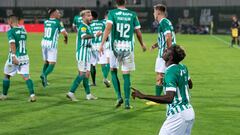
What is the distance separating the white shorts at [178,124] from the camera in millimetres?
5711

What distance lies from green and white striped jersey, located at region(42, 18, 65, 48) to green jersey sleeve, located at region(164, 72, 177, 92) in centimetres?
888

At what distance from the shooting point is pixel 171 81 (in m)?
5.61

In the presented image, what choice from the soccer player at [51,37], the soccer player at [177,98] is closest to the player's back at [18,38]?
the soccer player at [51,37]

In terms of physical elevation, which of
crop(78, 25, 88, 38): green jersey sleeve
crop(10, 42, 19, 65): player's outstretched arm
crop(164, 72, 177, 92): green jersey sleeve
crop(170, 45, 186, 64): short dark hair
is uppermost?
crop(170, 45, 186, 64): short dark hair

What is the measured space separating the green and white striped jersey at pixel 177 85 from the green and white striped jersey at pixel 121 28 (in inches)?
186

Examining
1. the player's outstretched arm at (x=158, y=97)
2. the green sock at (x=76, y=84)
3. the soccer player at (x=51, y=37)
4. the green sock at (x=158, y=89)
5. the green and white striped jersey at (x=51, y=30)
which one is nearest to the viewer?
the player's outstretched arm at (x=158, y=97)

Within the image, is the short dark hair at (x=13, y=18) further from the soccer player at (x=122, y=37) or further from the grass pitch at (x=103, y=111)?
the soccer player at (x=122, y=37)

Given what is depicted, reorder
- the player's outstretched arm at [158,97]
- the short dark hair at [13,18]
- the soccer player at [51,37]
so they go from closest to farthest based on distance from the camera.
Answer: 1. the player's outstretched arm at [158,97]
2. the short dark hair at [13,18]
3. the soccer player at [51,37]

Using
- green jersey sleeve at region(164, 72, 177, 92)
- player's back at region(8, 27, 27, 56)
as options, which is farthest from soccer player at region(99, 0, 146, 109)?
green jersey sleeve at region(164, 72, 177, 92)

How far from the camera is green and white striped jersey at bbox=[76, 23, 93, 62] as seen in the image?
37.7 ft

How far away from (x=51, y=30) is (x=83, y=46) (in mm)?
3019

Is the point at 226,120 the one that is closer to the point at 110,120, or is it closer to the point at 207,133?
the point at 207,133

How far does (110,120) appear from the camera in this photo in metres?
9.27

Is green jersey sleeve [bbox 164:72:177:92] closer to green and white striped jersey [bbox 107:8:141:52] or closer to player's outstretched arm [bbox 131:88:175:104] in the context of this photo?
player's outstretched arm [bbox 131:88:175:104]
